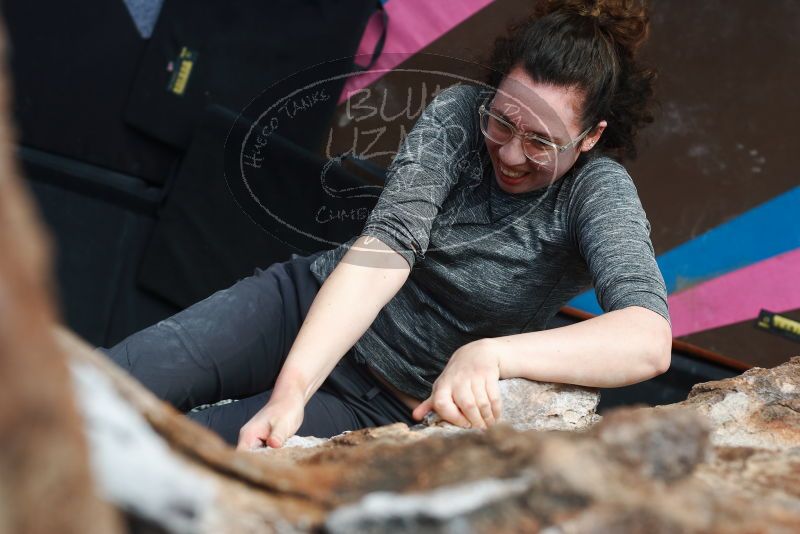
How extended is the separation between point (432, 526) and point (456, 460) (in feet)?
0.28

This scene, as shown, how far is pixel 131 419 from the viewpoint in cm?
50

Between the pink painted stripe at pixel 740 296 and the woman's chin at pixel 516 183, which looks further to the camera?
the pink painted stripe at pixel 740 296

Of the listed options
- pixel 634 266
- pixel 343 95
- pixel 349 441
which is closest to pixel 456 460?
pixel 349 441

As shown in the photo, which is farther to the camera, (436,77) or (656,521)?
(436,77)

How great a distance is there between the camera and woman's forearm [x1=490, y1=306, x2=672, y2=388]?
40.6 inches

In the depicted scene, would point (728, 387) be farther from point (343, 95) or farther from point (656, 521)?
point (343, 95)

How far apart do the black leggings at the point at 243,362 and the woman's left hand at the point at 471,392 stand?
0.81 feet

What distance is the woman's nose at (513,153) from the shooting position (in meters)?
1.19

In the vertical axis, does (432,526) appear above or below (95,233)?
above

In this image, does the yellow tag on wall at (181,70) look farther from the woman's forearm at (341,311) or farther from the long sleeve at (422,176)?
the woman's forearm at (341,311)

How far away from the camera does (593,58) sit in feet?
3.95

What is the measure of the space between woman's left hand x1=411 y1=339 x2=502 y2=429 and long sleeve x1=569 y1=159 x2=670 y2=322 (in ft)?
0.59

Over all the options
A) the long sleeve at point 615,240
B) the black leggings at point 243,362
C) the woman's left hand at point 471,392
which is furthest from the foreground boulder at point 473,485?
the black leggings at point 243,362

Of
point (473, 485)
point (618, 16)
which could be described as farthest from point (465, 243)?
point (473, 485)
